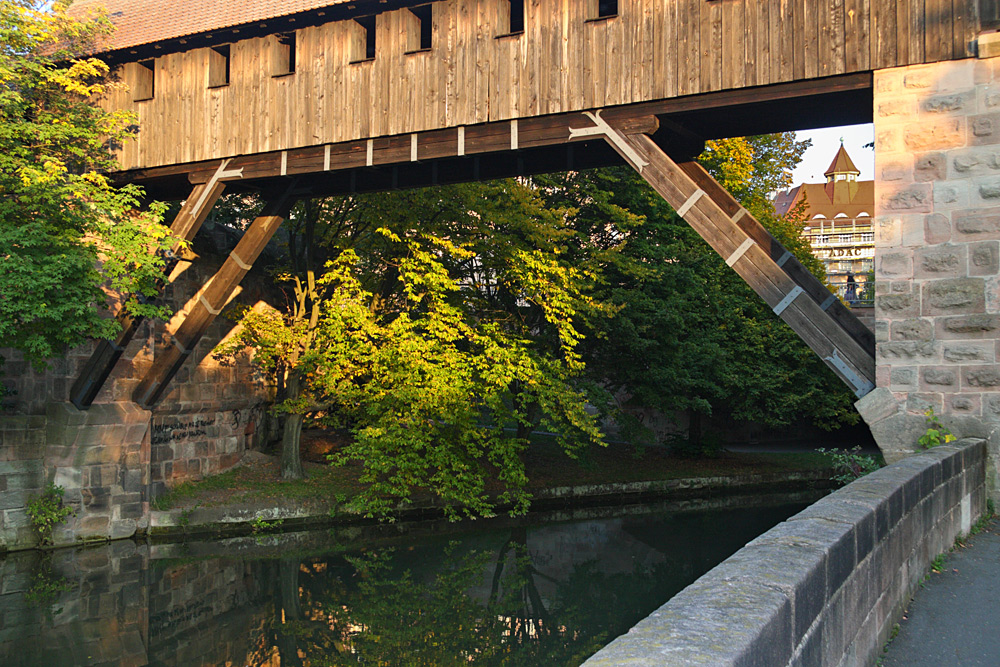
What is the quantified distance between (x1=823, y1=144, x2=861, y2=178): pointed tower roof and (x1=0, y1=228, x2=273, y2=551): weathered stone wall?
67.7 m

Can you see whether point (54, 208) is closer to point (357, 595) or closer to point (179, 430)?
point (179, 430)

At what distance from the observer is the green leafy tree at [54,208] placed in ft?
31.8

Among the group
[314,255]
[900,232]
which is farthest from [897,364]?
[314,255]

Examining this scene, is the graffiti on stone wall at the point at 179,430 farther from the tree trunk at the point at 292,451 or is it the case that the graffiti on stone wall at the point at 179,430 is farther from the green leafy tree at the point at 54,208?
the green leafy tree at the point at 54,208

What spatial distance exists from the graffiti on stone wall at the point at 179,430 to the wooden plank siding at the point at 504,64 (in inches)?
163

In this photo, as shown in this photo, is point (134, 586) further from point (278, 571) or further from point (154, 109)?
point (154, 109)

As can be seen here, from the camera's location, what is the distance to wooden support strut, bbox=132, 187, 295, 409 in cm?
1161

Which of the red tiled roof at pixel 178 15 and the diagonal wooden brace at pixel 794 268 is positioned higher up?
the red tiled roof at pixel 178 15

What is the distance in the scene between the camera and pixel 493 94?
392 inches

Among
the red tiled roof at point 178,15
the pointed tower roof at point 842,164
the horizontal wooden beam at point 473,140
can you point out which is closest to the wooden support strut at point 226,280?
the horizontal wooden beam at point 473,140

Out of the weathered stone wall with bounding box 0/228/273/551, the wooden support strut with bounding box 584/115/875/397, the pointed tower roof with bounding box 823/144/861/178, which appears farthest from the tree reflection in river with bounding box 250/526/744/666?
the pointed tower roof with bounding box 823/144/861/178

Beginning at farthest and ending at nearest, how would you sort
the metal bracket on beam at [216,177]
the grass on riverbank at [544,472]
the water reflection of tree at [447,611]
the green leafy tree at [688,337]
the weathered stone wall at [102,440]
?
the green leafy tree at [688,337] → the grass on riverbank at [544,472] → the weathered stone wall at [102,440] → the metal bracket on beam at [216,177] → the water reflection of tree at [447,611]

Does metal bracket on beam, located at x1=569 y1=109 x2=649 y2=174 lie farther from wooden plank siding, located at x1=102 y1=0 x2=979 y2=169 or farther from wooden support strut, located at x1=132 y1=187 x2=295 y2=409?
wooden support strut, located at x1=132 y1=187 x2=295 y2=409

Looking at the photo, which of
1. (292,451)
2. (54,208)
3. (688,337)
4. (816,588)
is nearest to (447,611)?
(292,451)
